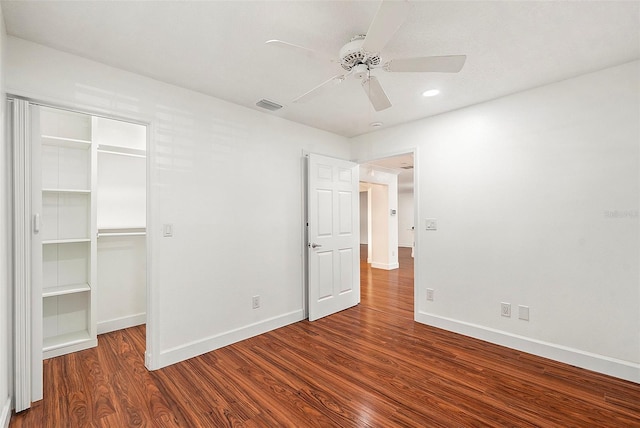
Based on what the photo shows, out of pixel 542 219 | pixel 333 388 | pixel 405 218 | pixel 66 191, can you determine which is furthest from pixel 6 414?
pixel 405 218

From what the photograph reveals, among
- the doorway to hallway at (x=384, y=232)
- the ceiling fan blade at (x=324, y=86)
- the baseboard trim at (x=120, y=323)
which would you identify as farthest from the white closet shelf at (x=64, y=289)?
the doorway to hallway at (x=384, y=232)

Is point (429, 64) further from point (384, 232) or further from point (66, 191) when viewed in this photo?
point (384, 232)

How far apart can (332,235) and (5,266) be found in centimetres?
303

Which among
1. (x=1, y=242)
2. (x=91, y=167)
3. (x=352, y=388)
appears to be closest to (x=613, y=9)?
(x=352, y=388)

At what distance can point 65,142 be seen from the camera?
9.40 ft

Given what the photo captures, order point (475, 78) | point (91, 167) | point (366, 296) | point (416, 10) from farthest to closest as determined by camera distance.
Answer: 1. point (366, 296)
2. point (91, 167)
3. point (475, 78)
4. point (416, 10)

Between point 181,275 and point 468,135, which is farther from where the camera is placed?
point 468,135

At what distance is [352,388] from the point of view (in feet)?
7.31

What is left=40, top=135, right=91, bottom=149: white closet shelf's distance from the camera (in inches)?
108

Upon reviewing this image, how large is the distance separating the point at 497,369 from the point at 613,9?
8.69ft

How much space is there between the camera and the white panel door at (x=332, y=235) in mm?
3693

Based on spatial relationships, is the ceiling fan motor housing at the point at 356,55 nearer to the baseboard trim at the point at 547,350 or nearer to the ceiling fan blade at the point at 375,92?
the ceiling fan blade at the point at 375,92

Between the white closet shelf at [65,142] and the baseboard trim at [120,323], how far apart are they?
194 cm

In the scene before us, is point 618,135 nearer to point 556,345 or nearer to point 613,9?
point 613,9
